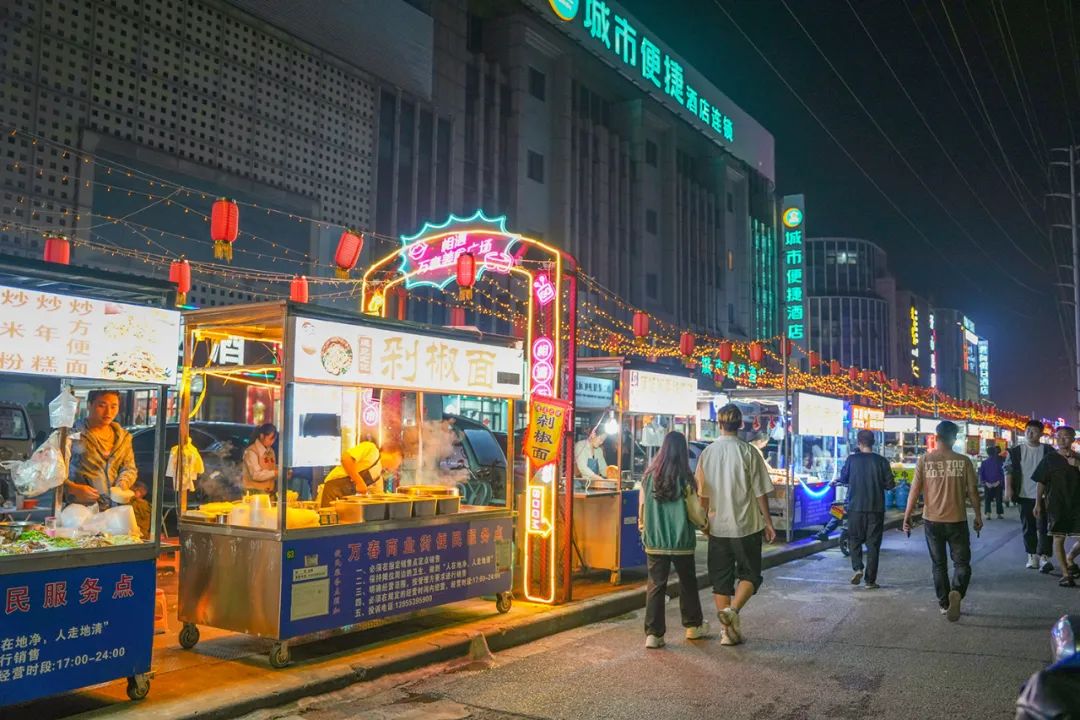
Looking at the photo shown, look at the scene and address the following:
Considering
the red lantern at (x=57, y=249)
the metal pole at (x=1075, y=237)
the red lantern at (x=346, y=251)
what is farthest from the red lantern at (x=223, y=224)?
the metal pole at (x=1075, y=237)

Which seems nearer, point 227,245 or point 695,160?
point 227,245

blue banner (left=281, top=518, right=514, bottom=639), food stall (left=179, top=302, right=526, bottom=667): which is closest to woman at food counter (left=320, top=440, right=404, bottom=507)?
food stall (left=179, top=302, right=526, bottom=667)

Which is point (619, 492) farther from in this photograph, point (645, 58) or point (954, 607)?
point (645, 58)

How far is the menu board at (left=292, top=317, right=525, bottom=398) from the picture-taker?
653 cm

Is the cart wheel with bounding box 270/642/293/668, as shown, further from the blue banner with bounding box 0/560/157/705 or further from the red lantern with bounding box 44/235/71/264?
the red lantern with bounding box 44/235/71/264

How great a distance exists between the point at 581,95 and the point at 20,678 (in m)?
32.7

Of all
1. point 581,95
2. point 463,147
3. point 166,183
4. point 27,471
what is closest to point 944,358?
point 581,95

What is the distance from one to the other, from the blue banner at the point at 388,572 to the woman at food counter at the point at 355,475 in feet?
4.01

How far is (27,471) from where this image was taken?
555 centimetres

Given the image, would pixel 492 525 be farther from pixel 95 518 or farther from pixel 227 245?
pixel 227 245

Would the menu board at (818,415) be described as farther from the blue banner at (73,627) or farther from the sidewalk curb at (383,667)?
the blue banner at (73,627)

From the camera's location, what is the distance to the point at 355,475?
8.48 metres

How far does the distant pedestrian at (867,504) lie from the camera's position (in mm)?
10625

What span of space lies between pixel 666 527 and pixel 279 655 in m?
3.18
